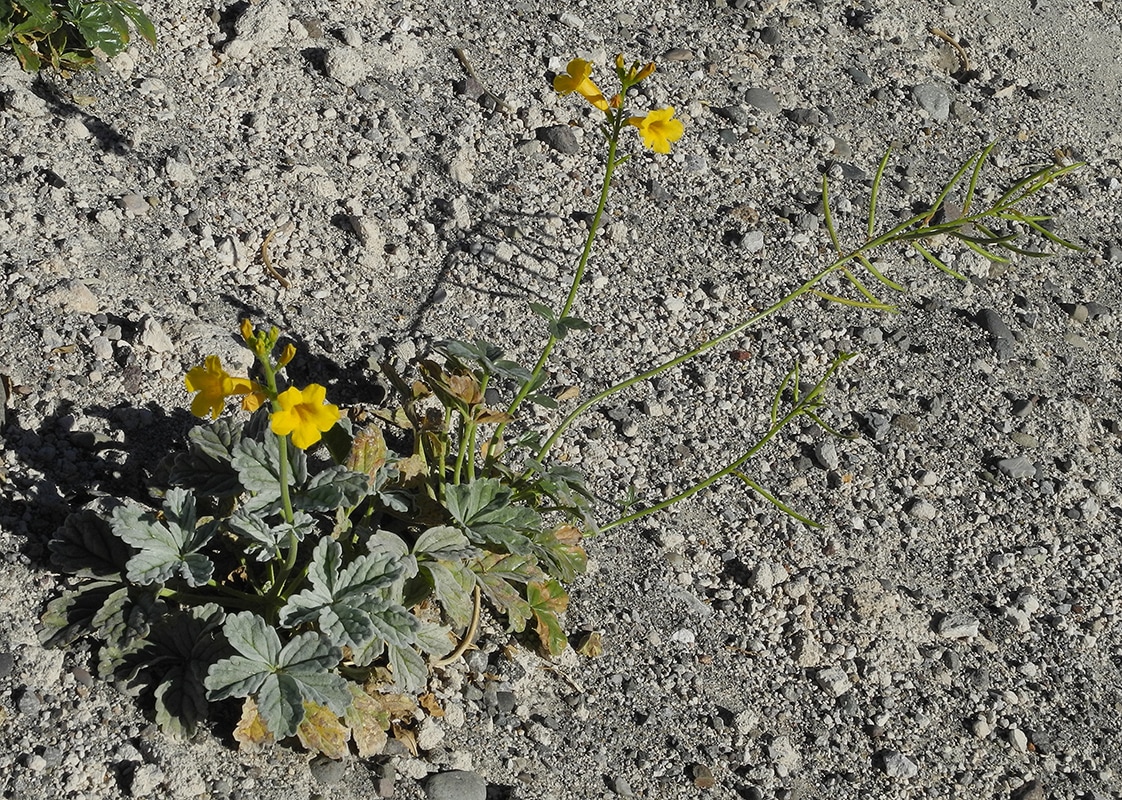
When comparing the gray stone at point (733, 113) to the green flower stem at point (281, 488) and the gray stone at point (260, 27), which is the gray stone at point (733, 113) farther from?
the green flower stem at point (281, 488)

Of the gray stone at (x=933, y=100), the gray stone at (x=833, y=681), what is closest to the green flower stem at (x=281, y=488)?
the gray stone at (x=833, y=681)

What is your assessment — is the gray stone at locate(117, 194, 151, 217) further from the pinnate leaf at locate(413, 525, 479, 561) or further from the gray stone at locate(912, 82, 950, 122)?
the gray stone at locate(912, 82, 950, 122)

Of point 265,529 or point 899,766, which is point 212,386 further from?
point 899,766

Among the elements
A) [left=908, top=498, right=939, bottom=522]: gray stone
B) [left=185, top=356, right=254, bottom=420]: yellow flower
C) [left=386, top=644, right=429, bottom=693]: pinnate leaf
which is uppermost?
[left=908, top=498, right=939, bottom=522]: gray stone

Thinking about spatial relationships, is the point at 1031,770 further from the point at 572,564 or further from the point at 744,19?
the point at 744,19

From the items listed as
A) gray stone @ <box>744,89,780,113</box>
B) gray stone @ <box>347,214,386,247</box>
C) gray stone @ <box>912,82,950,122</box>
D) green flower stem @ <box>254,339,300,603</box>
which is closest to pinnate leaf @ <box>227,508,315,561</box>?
green flower stem @ <box>254,339,300,603</box>
